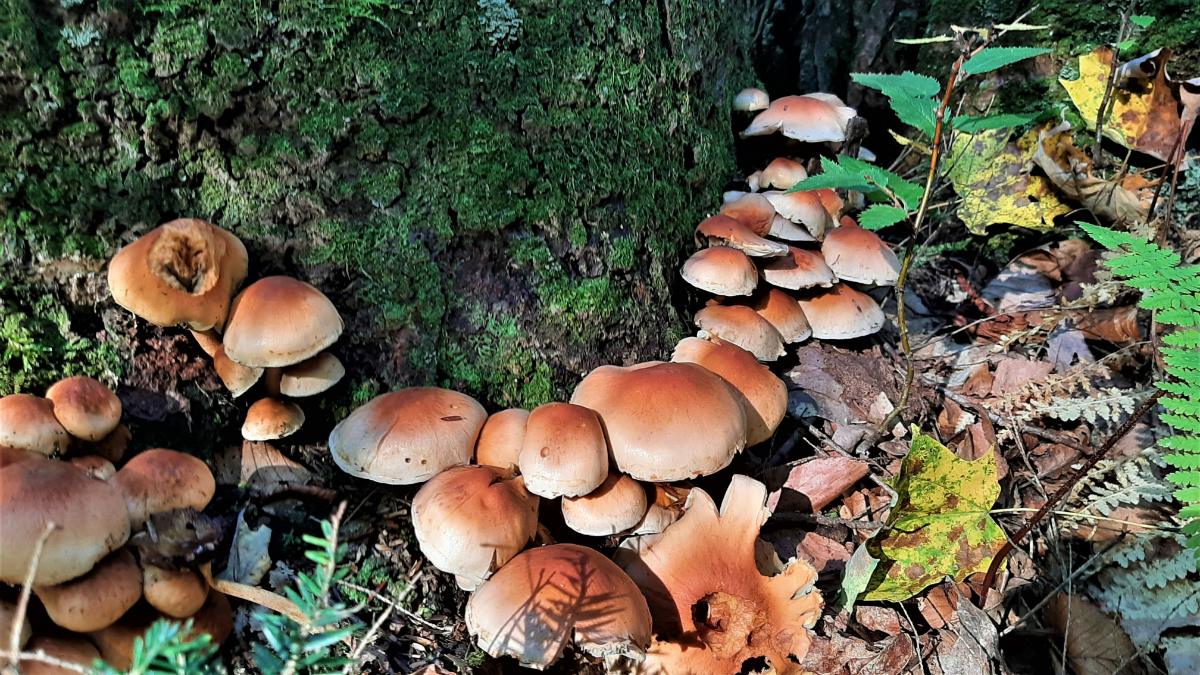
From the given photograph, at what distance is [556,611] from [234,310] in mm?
1439

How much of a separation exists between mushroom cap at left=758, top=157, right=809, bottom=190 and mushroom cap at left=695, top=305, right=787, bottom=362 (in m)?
1.04

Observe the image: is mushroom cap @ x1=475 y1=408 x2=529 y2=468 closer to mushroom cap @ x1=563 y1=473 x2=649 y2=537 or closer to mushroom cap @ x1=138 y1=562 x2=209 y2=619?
mushroom cap @ x1=563 y1=473 x2=649 y2=537

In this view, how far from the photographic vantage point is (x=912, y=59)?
582 cm

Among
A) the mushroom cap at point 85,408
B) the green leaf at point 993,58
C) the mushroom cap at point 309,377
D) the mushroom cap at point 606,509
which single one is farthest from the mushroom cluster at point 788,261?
the mushroom cap at point 85,408

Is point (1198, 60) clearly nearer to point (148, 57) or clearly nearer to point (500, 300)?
point (500, 300)

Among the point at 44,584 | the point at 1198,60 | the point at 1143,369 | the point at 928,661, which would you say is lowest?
the point at 928,661

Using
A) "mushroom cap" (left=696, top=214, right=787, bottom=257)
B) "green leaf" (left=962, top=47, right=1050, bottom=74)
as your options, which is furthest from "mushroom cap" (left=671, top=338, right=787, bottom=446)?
"green leaf" (left=962, top=47, right=1050, bottom=74)

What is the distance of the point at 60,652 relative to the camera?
1.62 meters

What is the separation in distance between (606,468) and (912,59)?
5.25 meters

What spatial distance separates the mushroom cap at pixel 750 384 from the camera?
8.67ft

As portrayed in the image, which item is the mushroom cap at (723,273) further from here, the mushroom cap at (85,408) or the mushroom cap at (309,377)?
the mushroom cap at (85,408)

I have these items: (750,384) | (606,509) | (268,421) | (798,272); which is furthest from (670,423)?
(798,272)

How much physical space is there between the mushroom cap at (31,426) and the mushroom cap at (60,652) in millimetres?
520

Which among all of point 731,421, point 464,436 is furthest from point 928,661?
point 464,436
